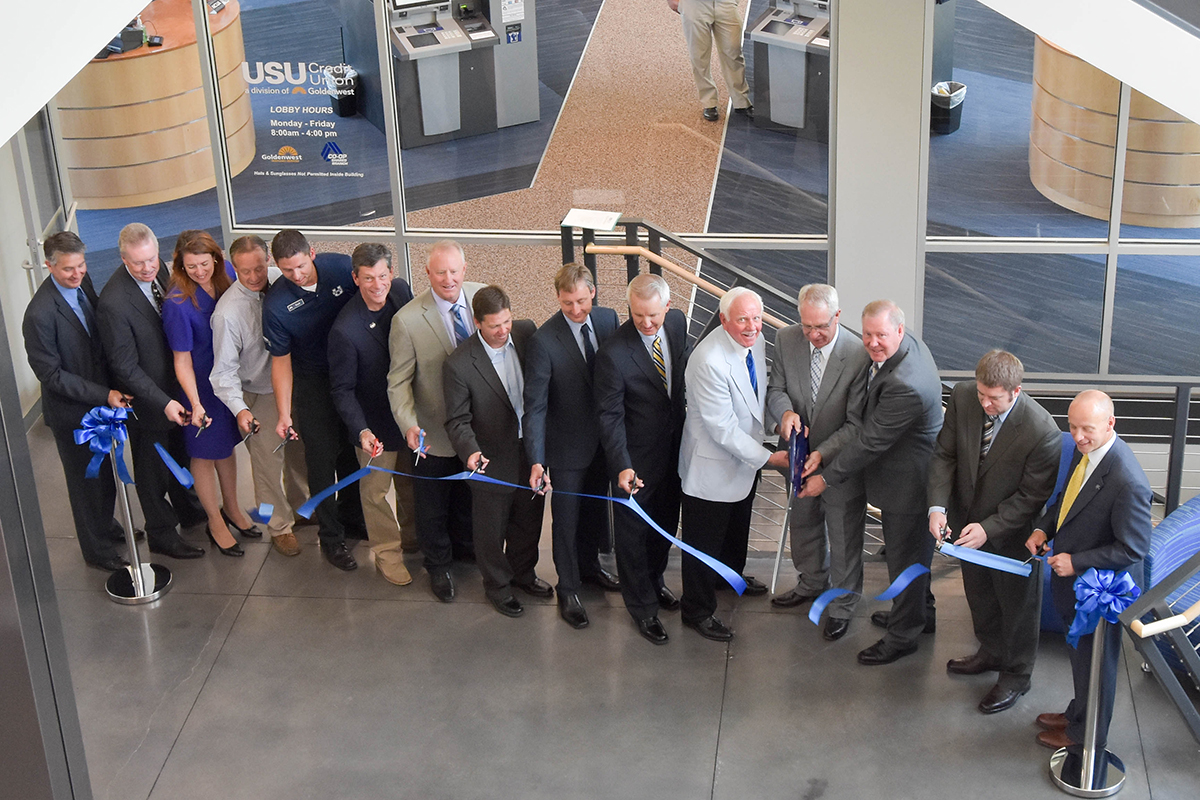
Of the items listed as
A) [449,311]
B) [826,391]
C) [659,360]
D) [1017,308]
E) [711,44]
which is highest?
[711,44]

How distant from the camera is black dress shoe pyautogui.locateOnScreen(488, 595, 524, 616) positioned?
5.98 metres

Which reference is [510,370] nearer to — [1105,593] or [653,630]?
[653,630]

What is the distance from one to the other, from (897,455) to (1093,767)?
142 cm

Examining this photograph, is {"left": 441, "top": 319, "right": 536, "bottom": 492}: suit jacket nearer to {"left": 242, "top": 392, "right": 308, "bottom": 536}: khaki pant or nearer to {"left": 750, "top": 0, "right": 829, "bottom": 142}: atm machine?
{"left": 242, "top": 392, "right": 308, "bottom": 536}: khaki pant

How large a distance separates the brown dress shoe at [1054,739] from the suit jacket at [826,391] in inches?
48.9

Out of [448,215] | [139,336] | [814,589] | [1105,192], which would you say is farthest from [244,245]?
[1105,192]

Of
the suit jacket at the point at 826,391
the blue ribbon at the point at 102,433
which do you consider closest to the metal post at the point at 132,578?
the blue ribbon at the point at 102,433

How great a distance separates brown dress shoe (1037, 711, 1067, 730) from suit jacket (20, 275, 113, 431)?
4.41 meters

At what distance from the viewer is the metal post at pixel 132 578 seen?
6105mm

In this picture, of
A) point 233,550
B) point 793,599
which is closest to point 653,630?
point 793,599

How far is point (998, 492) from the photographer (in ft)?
16.3

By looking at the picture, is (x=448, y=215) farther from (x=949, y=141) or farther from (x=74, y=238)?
(x=949, y=141)

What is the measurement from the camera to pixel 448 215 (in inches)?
296

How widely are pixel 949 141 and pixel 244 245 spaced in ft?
13.1
